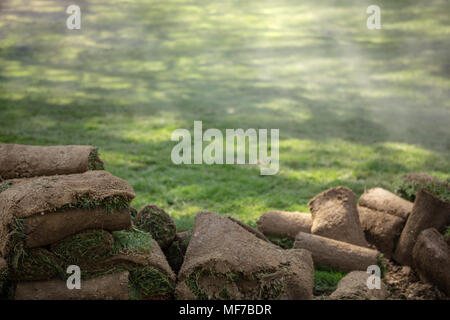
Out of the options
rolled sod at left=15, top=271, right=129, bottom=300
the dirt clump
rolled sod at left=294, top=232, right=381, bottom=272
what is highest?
rolled sod at left=15, top=271, right=129, bottom=300

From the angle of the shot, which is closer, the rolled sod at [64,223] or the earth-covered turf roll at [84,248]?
the rolled sod at [64,223]

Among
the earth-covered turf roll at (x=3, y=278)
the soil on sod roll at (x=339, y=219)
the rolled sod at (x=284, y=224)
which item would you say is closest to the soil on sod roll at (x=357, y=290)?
the soil on sod roll at (x=339, y=219)

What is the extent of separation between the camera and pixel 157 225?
3869 millimetres

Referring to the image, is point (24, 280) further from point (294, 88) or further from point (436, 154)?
point (294, 88)

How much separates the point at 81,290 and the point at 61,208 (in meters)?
0.53

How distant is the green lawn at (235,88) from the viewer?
7.05 meters

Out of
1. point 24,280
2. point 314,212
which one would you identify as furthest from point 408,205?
point 24,280

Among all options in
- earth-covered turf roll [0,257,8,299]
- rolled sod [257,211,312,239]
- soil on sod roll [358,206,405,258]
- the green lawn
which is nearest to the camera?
earth-covered turf roll [0,257,8,299]

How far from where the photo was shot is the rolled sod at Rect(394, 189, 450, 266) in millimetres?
4266

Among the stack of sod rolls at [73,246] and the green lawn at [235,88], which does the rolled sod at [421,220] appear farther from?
the stack of sod rolls at [73,246]

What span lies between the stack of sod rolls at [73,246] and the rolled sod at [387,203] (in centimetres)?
251

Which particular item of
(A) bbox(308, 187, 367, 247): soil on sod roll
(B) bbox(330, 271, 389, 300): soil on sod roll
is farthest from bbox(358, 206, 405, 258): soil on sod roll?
(B) bbox(330, 271, 389, 300): soil on sod roll

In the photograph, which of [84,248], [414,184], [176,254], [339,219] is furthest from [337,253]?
[84,248]

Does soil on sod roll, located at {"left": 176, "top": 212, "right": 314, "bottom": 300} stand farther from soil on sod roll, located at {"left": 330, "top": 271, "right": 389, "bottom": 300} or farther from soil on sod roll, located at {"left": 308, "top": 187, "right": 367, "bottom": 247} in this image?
soil on sod roll, located at {"left": 308, "top": 187, "right": 367, "bottom": 247}
